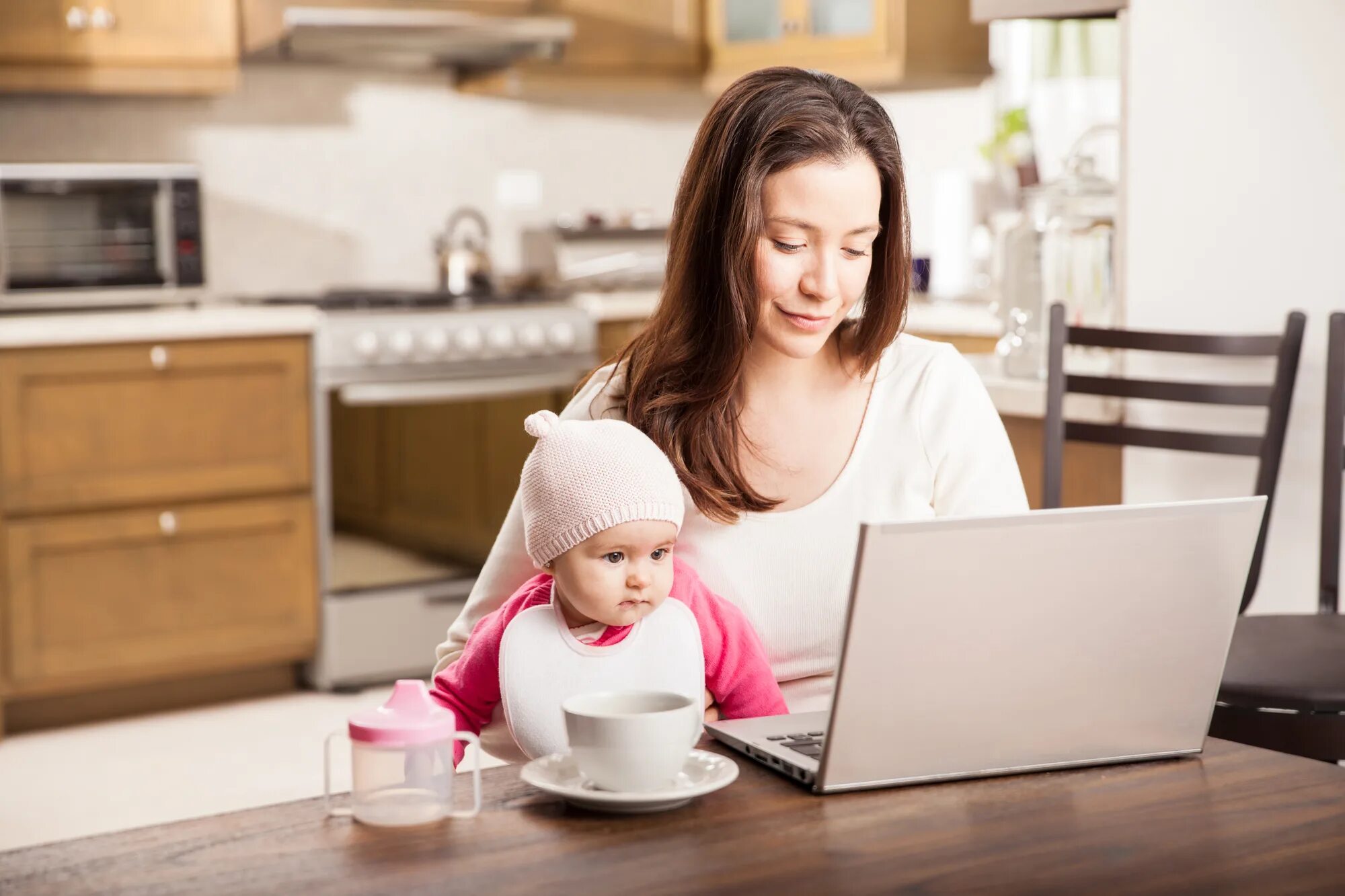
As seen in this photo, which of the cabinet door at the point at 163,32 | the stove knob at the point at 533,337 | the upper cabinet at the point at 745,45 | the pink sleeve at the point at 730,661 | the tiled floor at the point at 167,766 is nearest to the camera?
the pink sleeve at the point at 730,661

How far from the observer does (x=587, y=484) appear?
3.94 feet

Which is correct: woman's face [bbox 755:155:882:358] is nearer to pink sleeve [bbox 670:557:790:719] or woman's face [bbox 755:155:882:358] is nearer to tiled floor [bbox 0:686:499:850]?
pink sleeve [bbox 670:557:790:719]

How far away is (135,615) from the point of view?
340cm


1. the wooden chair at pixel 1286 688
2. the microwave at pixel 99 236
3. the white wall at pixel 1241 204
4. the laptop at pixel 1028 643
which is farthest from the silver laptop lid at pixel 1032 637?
the microwave at pixel 99 236

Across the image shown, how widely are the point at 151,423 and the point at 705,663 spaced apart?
2374 millimetres

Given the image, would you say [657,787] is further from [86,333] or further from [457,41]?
[457,41]

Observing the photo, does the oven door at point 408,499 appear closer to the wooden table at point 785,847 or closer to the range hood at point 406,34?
the range hood at point 406,34

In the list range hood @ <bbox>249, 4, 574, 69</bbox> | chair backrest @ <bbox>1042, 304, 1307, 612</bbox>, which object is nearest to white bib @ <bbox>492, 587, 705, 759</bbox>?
chair backrest @ <bbox>1042, 304, 1307, 612</bbox>

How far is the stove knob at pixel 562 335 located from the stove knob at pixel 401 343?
347mm

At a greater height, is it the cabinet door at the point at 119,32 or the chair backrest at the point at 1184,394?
the cabinet door at the point at 119,32

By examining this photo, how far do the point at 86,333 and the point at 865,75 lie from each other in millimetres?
1916

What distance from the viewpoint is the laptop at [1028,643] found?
0.96 metres

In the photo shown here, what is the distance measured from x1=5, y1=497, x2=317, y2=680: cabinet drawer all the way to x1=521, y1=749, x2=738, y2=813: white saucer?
256 centimetres

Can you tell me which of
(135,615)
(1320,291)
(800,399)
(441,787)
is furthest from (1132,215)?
(135,615)
